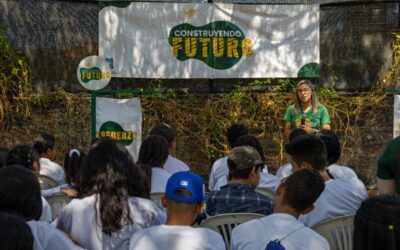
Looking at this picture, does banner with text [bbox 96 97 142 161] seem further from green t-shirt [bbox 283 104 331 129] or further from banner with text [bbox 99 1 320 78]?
green t-shirt [bbox 283 104 331 129]

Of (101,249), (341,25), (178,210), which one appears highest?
(341,25)

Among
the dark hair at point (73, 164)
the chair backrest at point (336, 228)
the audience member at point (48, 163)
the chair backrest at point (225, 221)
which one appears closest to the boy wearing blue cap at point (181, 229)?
the chair backrest at point (225, 221)

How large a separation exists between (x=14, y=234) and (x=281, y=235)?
150 cm

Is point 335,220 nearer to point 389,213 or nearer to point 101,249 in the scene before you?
point 101,249

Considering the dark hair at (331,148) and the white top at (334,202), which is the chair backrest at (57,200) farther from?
the dark hair at (331,148)

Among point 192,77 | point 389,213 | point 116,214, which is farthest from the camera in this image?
point 192,77

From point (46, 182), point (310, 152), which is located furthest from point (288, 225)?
point (46, 182)

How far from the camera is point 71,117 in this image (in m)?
10.7

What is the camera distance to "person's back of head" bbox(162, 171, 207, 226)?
141 inches

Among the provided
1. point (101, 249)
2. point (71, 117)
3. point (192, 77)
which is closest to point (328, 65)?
point (192, 77)

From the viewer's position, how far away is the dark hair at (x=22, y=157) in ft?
18.5

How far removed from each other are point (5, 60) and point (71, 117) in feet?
4.36

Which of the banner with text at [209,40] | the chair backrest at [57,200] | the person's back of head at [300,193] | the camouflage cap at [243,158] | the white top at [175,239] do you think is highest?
the banner with text at [209,40]

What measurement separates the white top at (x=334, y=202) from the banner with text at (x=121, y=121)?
217 inches
